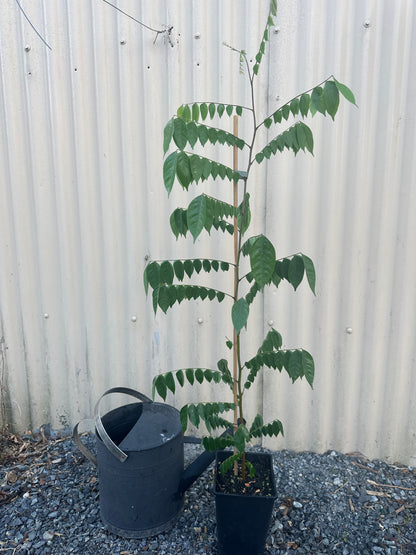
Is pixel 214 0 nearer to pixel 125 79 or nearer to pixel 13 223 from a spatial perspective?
pixel 125 79

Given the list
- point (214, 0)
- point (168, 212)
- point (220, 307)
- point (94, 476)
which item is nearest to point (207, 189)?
point (168, 212)

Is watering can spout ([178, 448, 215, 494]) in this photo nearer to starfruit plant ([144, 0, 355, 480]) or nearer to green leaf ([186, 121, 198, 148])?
starfruit plant ([144, 0, 355, 480])

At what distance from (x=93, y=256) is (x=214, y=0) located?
1.75 m

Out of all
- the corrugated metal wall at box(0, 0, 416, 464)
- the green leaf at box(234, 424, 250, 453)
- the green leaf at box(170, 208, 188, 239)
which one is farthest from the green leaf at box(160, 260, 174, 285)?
the corrugated metal wall at box(0, 0, 416, 464)

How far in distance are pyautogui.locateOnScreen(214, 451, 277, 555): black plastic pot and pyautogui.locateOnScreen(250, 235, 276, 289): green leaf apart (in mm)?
1197

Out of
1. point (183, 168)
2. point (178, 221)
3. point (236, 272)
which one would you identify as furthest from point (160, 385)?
point (183, 168)

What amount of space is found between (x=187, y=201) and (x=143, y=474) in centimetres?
160

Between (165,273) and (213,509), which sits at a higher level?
(165,273)

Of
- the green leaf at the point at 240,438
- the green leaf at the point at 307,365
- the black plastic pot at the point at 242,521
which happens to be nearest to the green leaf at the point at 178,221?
the green leaf at the point at 307,365

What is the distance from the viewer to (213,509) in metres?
2.47

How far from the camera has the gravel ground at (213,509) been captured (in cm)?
224

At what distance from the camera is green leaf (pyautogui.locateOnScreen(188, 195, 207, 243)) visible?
1.44 meters

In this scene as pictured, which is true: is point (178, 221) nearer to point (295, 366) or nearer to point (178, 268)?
point (178, 268)

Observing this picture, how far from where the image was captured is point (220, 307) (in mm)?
2811
